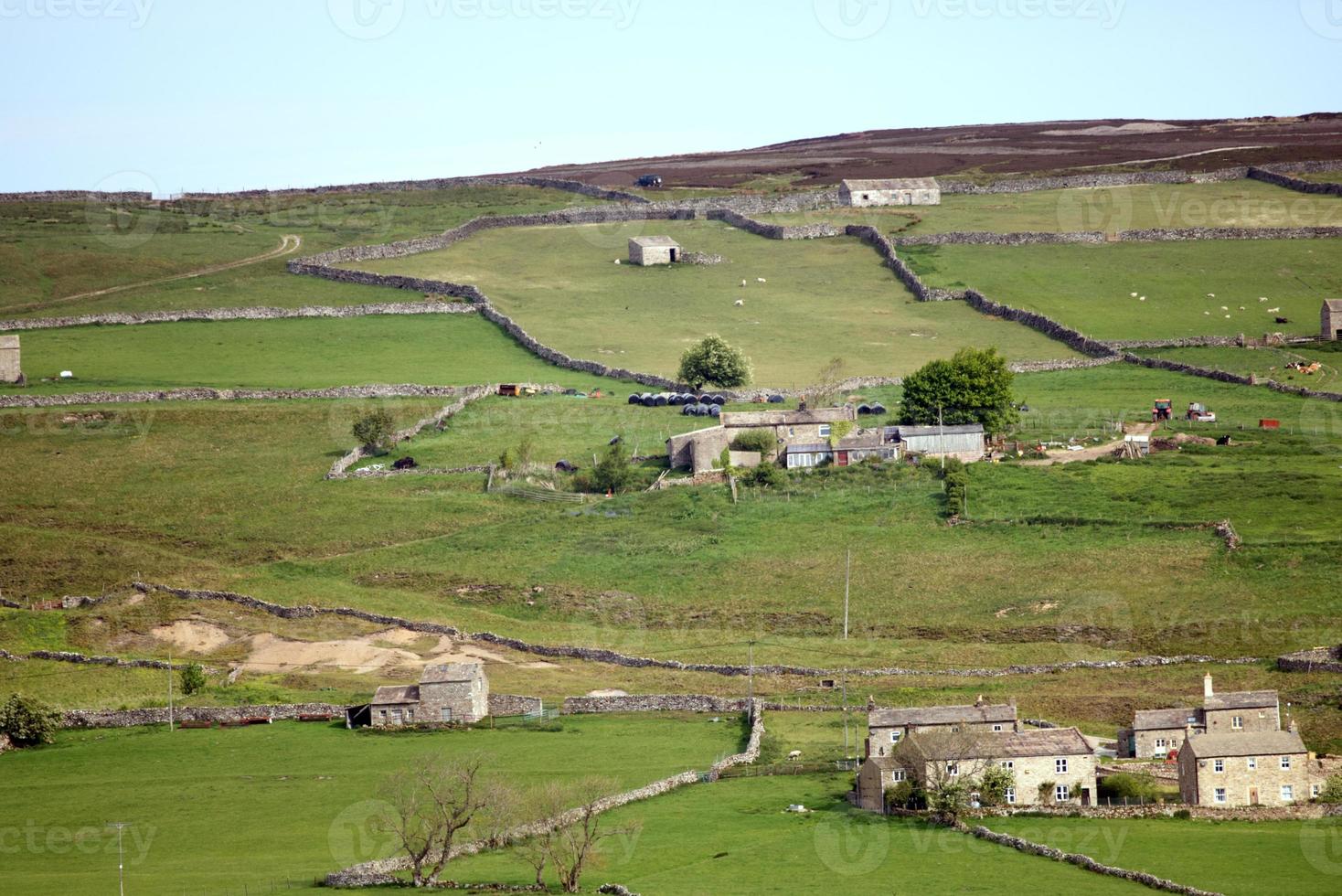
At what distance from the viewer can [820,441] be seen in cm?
8781

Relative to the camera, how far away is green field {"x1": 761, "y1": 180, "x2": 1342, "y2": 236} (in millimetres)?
133375

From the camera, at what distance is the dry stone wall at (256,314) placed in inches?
4547

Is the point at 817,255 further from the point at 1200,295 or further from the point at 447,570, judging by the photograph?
the point at 447,570

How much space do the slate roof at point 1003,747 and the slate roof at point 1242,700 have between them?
5.00 metres

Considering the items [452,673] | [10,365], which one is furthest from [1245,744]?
[10,365]

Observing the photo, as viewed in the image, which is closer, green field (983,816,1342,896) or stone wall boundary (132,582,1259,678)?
green field (983,816,1342,896)

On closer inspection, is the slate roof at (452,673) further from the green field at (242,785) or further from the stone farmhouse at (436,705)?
the green field at (242,785)

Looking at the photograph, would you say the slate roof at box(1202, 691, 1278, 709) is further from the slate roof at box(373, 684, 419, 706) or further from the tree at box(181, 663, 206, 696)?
the tree at box(181, 663, 206, 696)

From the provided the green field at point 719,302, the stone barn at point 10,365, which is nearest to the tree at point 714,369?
the green field at point 719,302

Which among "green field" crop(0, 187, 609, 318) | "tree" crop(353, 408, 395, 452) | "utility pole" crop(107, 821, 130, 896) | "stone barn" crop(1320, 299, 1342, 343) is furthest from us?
"green field" crop(0, 187, 609, 318)

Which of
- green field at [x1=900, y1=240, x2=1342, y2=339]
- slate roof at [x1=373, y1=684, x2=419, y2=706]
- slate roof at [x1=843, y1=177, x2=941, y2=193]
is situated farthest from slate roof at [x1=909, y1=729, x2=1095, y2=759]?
slate roof at [x1=843, y1=177, x2=941, y2=193]

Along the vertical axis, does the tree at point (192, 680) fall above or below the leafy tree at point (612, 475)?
below

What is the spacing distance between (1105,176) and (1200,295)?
3758 centimetres

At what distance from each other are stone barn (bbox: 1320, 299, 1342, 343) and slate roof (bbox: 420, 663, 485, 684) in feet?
201
